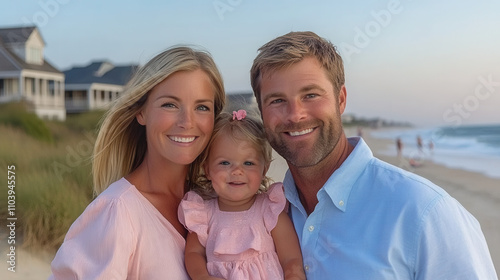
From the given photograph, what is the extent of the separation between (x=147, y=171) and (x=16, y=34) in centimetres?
3081

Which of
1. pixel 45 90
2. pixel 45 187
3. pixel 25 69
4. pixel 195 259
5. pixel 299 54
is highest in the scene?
pixel 299 54

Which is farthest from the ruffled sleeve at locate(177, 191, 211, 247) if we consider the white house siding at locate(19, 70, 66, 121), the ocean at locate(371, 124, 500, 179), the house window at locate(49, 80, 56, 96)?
the house window at locate(49, 80, 56, 96)

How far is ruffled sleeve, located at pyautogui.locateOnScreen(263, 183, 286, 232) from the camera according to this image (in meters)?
3.21

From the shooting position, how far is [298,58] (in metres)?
3.13

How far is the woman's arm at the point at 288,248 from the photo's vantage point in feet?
9.94

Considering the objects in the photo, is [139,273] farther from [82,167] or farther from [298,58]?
[82,167]

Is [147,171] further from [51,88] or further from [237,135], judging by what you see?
[51,88]

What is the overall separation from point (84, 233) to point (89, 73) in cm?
3787

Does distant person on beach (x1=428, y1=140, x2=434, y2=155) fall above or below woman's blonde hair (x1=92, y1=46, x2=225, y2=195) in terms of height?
below

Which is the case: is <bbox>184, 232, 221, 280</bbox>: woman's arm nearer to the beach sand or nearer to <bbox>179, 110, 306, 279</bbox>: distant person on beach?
<bbox>179, 110, 306, 279</bbox>: distant person on beach

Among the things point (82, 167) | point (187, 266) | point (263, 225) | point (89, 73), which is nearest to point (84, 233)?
point (187, 266)

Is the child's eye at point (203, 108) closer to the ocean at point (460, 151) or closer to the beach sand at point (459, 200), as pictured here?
the beach sand at point (459, 200)

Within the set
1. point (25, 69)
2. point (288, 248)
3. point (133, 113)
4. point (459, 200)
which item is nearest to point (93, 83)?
point (25, 69)

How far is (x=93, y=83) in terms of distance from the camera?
3850 cm
